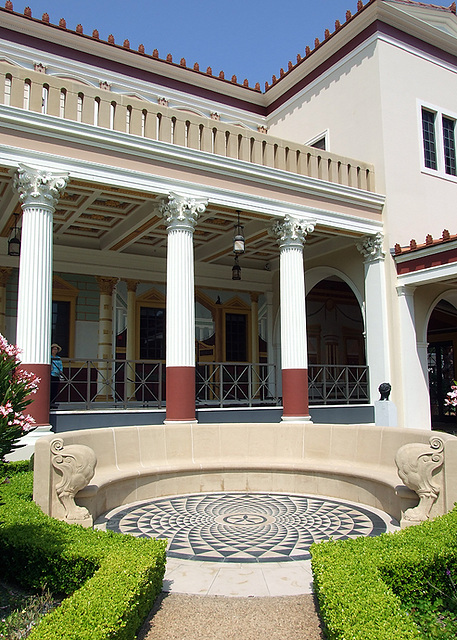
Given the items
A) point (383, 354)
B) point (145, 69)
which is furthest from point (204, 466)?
point (145, 69)

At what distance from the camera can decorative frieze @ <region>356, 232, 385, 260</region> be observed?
15.0 m

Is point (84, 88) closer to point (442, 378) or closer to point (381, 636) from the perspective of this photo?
point (381, 636)

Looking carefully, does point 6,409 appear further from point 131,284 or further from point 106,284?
point 131,284

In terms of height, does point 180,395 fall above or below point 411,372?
below

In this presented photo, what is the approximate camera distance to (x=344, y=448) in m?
8.71

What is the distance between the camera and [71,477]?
6.08 metres

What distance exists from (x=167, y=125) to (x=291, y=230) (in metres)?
3.86

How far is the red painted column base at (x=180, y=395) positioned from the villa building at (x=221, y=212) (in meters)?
0.05

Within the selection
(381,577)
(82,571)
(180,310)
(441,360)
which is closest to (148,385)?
(180,310)

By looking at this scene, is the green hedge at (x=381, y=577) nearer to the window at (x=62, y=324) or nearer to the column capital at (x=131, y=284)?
the window at (x=62, y=324)

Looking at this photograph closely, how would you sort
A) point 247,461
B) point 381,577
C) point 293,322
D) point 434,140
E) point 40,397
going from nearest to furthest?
point 381,577, point 247,461, point 40,397, point 293,322, point 434,140

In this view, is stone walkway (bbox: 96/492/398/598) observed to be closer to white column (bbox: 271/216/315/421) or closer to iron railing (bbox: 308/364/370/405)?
white column (bbox: 271/216/315/421)

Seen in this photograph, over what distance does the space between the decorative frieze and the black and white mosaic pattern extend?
864 cm

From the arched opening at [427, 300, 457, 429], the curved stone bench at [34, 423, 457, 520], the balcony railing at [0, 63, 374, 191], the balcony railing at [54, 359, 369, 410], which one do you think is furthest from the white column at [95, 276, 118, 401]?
the arched opening at [427, 300, 457, 429]
